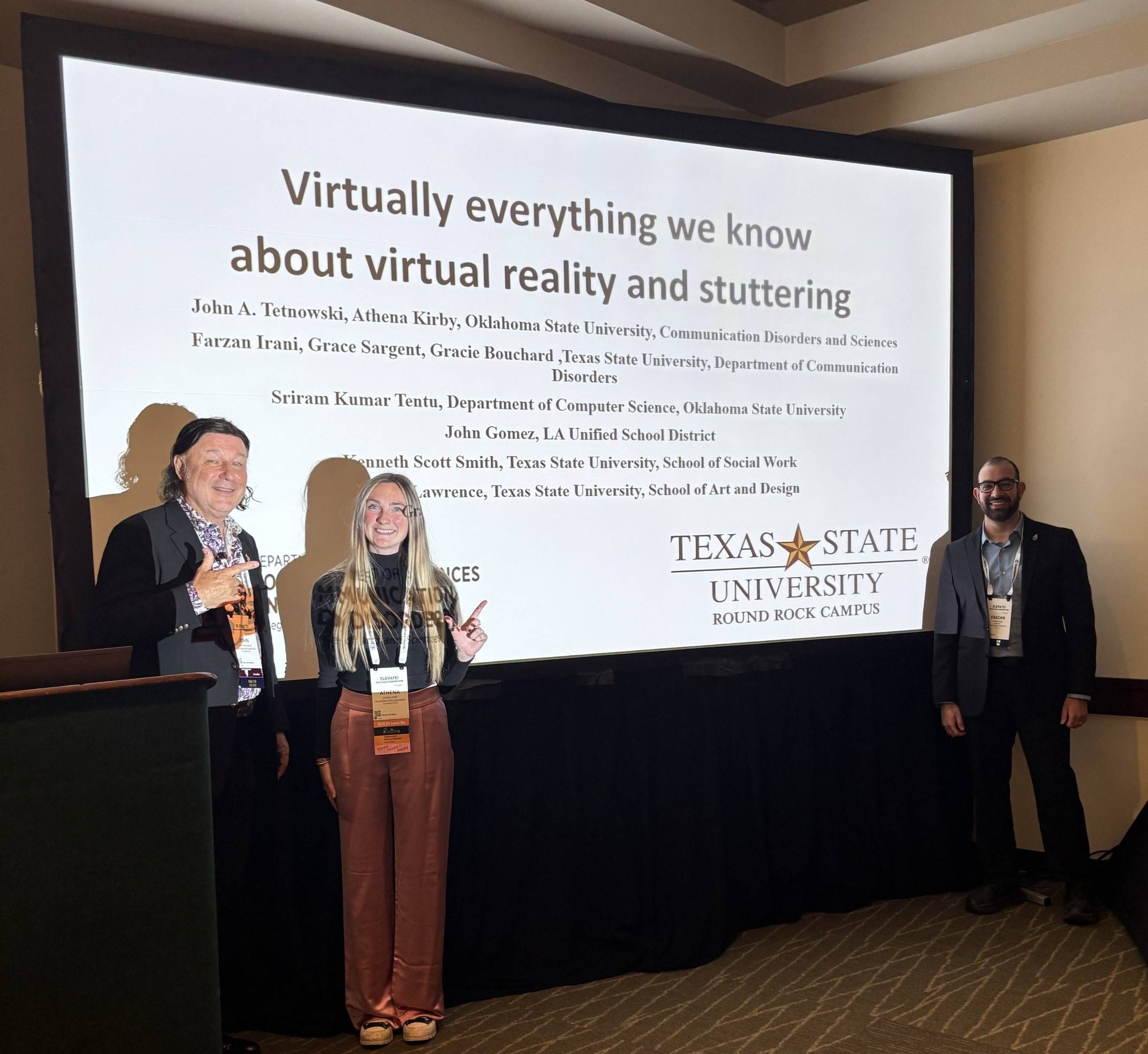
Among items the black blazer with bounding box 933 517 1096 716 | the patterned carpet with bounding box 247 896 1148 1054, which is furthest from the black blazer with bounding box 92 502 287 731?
the black blazer with bounding box 933 517 1096 716

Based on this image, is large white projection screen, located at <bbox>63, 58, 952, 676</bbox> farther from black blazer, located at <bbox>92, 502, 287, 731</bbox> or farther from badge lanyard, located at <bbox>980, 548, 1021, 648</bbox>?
badge lanyard, located at <bbox>980, 548, 1021, 648</bbox>

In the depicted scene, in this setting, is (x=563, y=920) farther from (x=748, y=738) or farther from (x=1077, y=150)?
(x=1077, y=150)

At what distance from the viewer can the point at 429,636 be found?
9.84 ft

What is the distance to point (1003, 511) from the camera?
12.5ft

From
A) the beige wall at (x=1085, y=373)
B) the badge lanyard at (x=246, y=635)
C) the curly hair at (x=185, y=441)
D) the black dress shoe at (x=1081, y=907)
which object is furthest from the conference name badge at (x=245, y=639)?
the beige wall at (x=1085, y=373)

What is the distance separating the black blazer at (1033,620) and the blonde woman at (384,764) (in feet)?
6.67

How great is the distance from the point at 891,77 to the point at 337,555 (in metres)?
2.81

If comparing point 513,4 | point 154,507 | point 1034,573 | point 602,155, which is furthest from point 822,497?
point 154,507

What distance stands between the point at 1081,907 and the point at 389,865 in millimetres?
2473

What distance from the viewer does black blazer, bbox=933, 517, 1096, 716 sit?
3.74 meters

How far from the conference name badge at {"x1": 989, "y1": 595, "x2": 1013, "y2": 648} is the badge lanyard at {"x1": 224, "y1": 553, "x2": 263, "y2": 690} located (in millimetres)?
2650

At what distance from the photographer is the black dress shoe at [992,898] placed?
378 cm

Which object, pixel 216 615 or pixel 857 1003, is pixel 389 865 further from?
pixel 857 1003

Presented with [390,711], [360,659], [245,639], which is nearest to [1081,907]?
[390,711]
